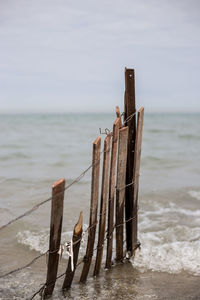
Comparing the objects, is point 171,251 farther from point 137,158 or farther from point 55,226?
point 55,226

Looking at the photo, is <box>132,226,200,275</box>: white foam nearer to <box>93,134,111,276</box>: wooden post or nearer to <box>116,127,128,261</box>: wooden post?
<box>116,127,128,261</box>: wooden post

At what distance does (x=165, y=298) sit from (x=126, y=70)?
2753 millimetres

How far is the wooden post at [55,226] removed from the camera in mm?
3493

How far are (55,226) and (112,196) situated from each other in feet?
3.34

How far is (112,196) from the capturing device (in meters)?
4.46

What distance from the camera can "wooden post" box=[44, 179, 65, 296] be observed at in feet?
11.5

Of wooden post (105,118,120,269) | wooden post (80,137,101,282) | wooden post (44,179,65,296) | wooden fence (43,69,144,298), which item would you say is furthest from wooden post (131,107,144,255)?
wooden post (44,179,65,296)

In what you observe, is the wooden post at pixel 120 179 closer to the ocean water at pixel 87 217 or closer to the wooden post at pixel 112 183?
the wooden post at pixel 112 183

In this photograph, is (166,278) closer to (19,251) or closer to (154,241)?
(154,241)

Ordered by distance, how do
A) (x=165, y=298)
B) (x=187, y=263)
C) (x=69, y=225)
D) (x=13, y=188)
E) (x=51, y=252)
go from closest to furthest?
(x=51, y=252) → (x=165, y=298) → (x=187, y=263) → (x=69, y=225) → (x=13, y=188)

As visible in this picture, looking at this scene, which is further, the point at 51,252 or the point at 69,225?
the point at 69,225

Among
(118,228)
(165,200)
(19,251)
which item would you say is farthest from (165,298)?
(165,200)

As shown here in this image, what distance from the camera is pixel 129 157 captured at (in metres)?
4.70

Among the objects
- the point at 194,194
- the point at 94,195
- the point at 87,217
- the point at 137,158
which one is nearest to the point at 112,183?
the point at 94,195
